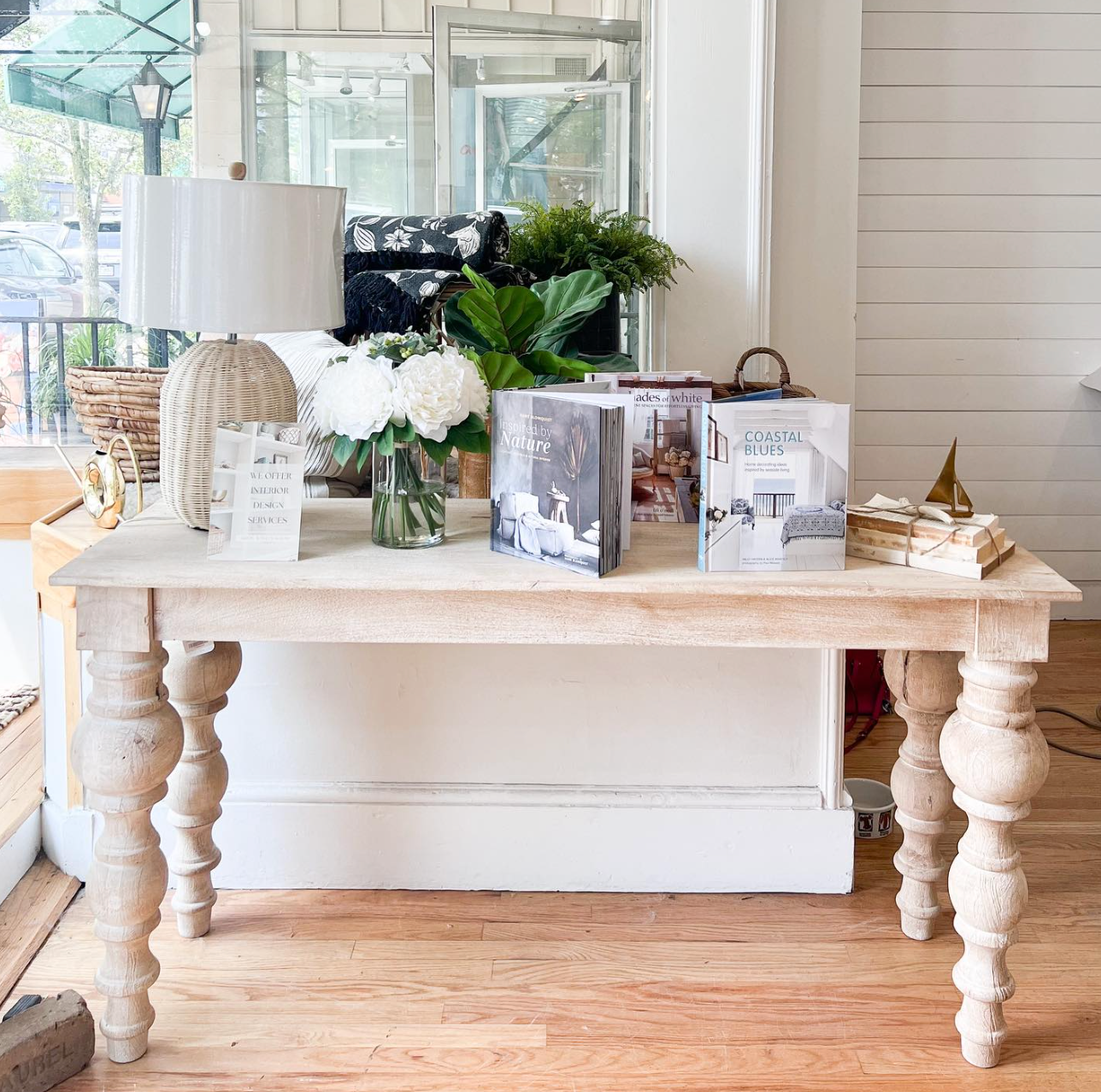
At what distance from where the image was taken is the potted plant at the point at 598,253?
2.30m

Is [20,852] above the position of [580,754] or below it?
below

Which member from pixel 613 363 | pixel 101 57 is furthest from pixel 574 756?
pixel 101 57

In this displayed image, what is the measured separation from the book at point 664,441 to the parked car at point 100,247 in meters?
1.80

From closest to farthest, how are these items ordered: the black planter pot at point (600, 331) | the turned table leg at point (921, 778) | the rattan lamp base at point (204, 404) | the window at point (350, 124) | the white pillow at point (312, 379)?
the rattan lamp base at point (204, 404) < the turned table leg at point (921, 778) < the white pillow at point (312, 379) < the black planter pot at point (600, 331) < the window at point (350, 124)

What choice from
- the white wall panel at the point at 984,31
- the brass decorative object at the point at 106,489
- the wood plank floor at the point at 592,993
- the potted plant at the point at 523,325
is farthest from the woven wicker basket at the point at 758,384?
the white wall panel at the point at 984,31

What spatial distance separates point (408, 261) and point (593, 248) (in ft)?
1.29

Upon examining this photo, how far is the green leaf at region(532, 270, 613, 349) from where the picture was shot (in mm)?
2043

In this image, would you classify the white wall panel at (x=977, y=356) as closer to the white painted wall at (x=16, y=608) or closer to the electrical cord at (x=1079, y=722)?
the electrical cord at (x=1079, y=722)

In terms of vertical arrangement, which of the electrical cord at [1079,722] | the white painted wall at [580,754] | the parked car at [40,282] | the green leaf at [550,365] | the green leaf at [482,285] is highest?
the parked car at [40,282]

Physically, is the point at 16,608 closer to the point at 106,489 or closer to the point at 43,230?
the point at 43,230

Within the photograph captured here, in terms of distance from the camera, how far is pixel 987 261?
3975 millimetres

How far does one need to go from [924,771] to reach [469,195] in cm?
167

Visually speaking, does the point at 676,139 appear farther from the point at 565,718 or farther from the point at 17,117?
the point at 17,117

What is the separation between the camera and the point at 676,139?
2322 mm
